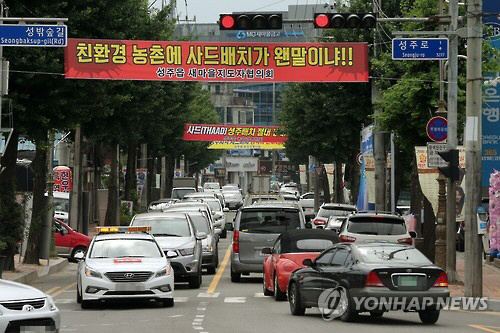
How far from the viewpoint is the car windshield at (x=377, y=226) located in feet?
95.1

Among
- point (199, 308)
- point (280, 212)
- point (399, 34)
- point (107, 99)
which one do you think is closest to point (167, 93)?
point (107, 99)

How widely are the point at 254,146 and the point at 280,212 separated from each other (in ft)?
227

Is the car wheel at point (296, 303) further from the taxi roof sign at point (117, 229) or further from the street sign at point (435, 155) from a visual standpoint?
the street sign at point (435, 155)

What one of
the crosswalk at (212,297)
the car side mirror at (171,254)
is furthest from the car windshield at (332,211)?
the car side mirror at (171,254)

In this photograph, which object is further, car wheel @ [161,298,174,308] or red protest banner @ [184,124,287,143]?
red protest banner @ [184,124,287,143]

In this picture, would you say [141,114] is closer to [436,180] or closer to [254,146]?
[436,180]

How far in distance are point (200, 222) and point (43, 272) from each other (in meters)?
4.96

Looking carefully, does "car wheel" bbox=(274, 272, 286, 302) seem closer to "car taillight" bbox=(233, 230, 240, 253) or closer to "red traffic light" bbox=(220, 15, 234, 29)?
"car taillight" bbox=(233, 230, 240, 253)

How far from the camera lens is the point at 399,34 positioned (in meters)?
26.0

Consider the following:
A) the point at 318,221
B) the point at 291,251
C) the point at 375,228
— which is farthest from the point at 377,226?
the point at 318,221

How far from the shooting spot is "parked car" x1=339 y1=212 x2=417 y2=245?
94.4 feet

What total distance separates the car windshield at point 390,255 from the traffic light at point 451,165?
624 cm

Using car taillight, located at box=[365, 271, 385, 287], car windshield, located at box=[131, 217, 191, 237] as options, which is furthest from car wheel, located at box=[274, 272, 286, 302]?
car taillight, located at box=[365, 271, 385, 287]

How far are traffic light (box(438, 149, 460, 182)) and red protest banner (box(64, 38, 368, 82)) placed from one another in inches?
434
